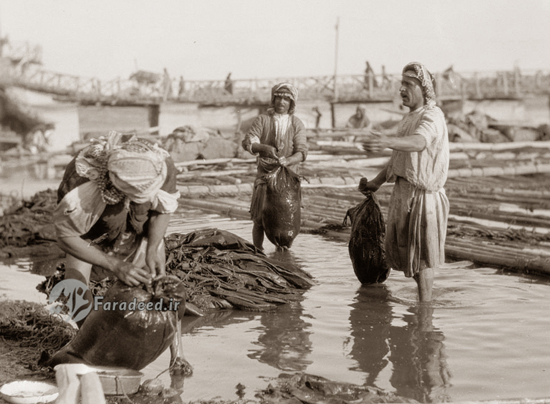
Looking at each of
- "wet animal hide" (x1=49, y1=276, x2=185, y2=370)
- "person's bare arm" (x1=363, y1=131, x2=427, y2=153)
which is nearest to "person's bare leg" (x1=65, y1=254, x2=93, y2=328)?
"wet animal hide" (x1=49, y1=276, x2=185, y2=370)

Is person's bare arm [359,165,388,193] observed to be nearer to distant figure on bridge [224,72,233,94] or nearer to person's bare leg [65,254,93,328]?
person's bare leg [65,254,93,328]

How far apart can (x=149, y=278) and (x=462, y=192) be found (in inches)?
349

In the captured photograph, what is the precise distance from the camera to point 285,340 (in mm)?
4230

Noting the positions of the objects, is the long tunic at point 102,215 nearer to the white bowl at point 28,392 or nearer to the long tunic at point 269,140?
the white bowl at point 28,392

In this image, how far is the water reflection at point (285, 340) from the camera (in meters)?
3.83

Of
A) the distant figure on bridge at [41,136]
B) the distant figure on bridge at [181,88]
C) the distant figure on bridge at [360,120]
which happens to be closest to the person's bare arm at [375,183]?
the distant figure on bridge at [360,120]

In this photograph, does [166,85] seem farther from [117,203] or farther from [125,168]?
[125,168]

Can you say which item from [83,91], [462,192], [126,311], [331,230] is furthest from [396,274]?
[83,91]

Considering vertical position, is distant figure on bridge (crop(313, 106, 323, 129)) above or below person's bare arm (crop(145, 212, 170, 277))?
above

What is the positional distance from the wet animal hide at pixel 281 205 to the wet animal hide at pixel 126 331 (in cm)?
354

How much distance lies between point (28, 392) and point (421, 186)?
111 inches

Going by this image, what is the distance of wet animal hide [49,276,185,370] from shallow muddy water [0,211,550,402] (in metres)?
0.33

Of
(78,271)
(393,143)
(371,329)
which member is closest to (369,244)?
(371,329)

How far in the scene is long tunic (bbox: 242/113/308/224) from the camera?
6777mm
